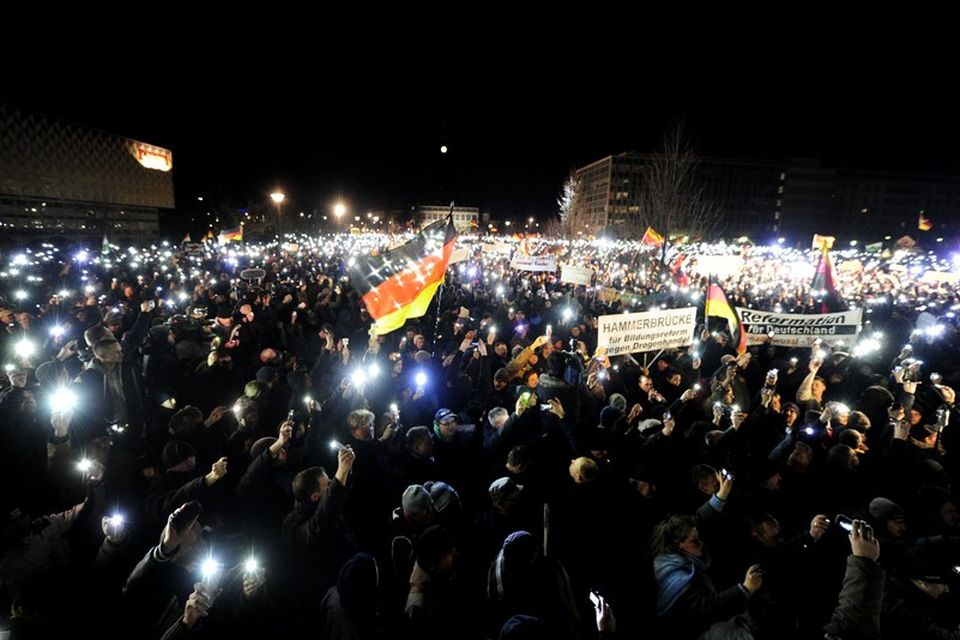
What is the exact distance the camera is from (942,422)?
5.48m

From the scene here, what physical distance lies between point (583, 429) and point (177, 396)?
528 centimetres

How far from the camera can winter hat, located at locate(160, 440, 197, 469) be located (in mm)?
3879

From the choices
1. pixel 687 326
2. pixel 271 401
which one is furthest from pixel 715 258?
pixel 271 401

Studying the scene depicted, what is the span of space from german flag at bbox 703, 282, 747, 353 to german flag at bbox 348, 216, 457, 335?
523 centimetres

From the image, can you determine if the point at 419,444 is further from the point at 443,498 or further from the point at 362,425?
the point at 443,498

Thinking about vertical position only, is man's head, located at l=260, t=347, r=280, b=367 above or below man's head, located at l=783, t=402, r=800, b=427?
above

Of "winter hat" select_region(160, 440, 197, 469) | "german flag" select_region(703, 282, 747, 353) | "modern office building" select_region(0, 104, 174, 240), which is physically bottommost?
"winter hat" select_region(160, 440, 197, 469)

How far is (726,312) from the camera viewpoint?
906 centimetres

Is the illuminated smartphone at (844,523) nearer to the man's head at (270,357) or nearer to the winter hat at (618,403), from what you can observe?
the winter hat at (618,403)

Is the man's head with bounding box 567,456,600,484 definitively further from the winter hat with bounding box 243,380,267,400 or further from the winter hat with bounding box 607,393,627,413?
the winter hat with bounding box 243,380,267,400

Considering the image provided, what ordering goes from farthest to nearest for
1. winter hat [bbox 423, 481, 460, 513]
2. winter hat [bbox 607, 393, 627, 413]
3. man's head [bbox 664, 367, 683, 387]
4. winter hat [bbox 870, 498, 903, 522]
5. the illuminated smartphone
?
man's head [bbox 664, 367, 683, 387] → winter hat [bbox 607, 393, 627, 413] → winter hat [bbox 423, 481, 460, 513] → winter hat [bbox 870, 498, 903, 522] → the illuminated smartphone

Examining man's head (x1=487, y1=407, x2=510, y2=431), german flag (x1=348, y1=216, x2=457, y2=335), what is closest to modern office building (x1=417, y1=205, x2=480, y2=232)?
german flag (x1=348, y1=216, x2=457, y2=335)

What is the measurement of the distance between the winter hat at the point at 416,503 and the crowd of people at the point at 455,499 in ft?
0.05

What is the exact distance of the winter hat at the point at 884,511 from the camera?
3.61 meters
